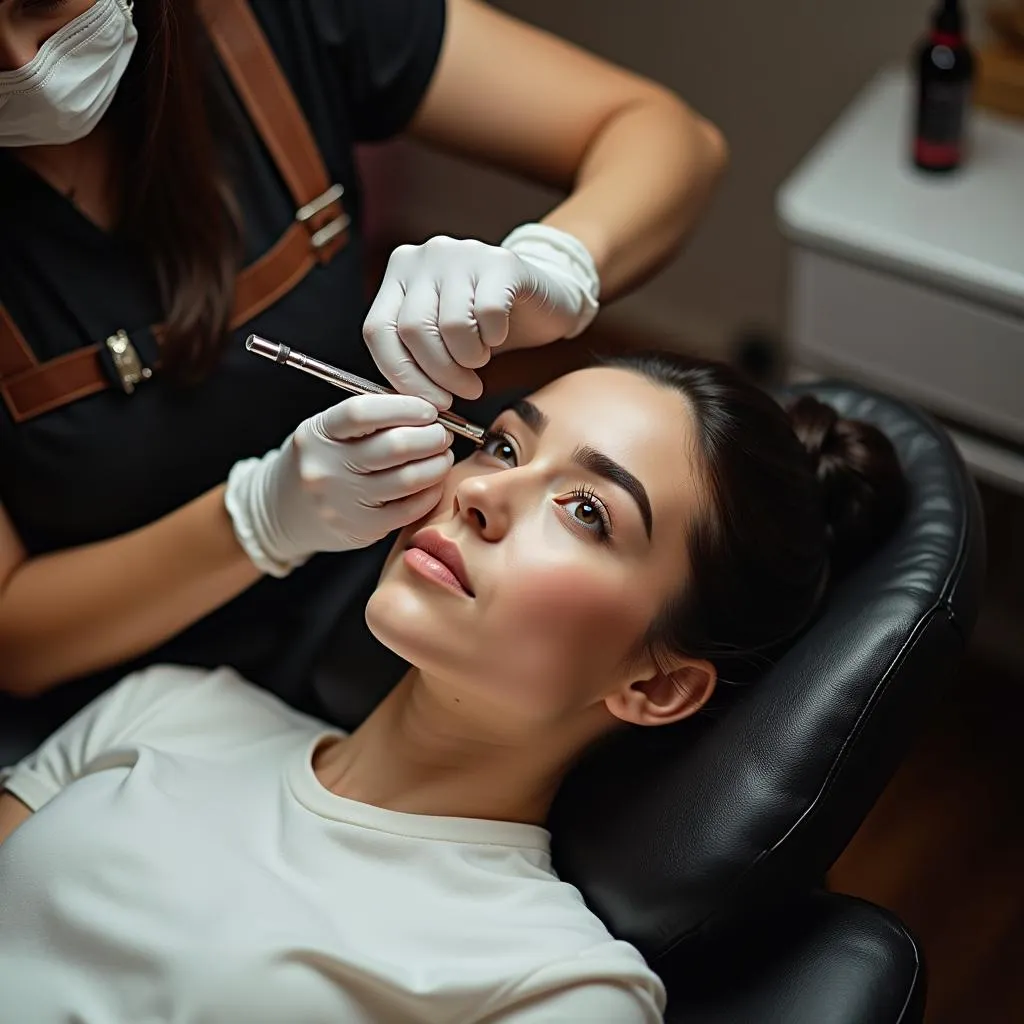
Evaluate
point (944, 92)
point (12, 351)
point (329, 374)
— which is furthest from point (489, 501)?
point (944, 92)

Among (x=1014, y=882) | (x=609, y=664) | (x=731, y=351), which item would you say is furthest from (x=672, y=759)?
(x=731, y=351)

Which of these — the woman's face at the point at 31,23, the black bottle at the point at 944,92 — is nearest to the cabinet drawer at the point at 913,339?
the black bottle at the point at 944,92

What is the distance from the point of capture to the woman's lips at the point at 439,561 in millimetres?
1148

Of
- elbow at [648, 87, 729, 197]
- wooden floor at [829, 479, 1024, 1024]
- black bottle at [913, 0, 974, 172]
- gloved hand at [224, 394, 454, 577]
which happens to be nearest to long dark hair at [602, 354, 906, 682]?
gloved hand at [224, 394, 454, 577]

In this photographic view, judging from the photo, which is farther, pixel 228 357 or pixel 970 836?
pixel 970 836

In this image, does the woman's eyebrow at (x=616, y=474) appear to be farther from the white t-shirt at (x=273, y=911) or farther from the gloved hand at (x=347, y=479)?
the white t-shirt at (x=273, y=911)

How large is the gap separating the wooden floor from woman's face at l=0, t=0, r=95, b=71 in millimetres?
1443

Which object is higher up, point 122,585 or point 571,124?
point 571,124

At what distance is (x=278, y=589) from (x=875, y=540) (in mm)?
631

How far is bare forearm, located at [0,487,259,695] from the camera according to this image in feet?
4.40

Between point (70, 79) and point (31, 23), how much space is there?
0.17 feet

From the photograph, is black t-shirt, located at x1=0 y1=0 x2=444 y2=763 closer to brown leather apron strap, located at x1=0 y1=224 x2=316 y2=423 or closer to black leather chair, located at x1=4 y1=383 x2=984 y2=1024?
brown leather apron strap, located at x1=0 y1=224 x2=316 y2=423

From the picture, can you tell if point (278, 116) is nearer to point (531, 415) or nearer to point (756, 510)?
point (531, 415)

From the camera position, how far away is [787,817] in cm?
114
